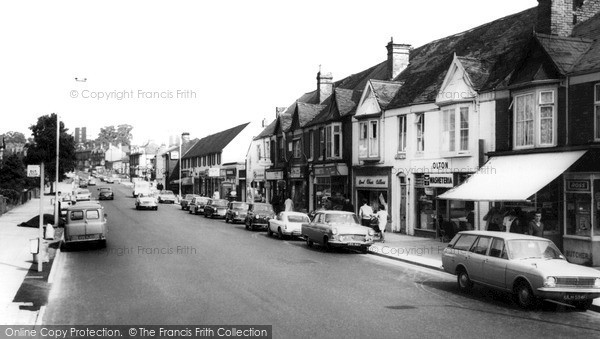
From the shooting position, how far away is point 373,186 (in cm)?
2852

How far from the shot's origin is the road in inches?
365

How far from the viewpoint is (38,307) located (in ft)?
35.0

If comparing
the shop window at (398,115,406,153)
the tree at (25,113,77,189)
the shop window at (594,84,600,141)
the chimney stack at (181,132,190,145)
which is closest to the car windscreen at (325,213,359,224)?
the shop window at (398,115,406,153)

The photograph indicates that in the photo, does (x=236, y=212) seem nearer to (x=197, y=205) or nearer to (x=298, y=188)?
(x=298, y=188)

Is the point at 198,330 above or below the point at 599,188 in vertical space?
below

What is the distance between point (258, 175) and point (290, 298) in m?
38.4

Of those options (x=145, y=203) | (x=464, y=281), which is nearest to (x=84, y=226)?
(x=464, y=281)

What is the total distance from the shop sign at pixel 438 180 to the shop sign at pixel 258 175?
25.5 m

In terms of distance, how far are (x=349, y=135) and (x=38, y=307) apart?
2305cm

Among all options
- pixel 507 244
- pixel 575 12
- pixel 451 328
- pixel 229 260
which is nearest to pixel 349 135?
pixel 575 12

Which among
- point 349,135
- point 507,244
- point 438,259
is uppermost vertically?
point 349,135

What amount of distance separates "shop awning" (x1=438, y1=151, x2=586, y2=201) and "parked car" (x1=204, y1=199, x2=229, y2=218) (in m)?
22.4

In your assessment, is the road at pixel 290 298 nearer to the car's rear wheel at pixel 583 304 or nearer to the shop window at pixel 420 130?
the car's rear wheel at pixel 583 304

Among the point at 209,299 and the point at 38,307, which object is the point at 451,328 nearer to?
the point at 209,299
